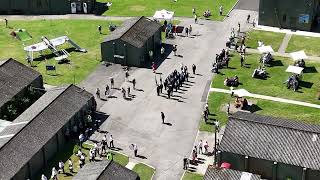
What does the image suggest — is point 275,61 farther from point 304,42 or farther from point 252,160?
point 252,160

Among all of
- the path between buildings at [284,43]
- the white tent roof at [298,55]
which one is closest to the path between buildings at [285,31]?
the path between buildings at [284,43]

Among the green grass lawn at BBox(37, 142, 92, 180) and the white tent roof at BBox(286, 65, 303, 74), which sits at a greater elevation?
the white tent roof at BBox(286, 65, 303, 74)

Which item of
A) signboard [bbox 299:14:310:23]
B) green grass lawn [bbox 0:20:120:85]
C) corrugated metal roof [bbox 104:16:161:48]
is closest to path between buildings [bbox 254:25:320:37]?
signboard [bbox 299:14:310:23]

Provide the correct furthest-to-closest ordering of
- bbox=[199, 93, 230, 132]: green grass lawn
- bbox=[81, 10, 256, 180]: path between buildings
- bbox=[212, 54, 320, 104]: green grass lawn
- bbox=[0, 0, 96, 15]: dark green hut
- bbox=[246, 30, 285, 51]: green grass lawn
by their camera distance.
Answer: bbox=[0, 0, 96, 15]: dark green hut
bbox=[246, 30, 285, 51]: green grass lawn
bbox=[212, 54, 320, 104]: green grass lawn
bbox=[199, 93, 230, 132]: green grass lawn
bbox=[81, 10, 256, 180]: path between buildings

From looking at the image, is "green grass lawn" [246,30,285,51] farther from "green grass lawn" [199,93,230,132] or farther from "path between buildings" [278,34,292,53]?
"green grass lawn" [199,93,230,132]

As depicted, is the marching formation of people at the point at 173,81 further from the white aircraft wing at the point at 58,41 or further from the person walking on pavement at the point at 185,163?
the white aircraft wing at the point at 58,41

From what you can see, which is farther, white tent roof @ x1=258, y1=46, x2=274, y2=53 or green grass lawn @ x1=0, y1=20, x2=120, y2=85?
white tent roof @ x1=258, y1=46, x2=274, y2=53

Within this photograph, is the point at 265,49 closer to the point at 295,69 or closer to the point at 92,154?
the point at 295,69
